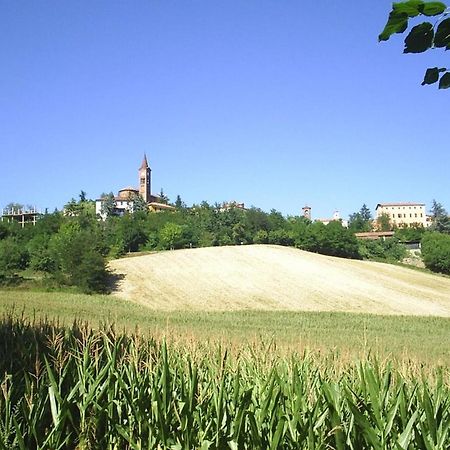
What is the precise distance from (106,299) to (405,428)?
3756cm

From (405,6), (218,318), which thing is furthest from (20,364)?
(218,318)

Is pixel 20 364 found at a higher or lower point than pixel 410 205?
lower

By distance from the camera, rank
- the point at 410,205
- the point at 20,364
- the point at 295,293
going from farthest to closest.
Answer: the point at 410,205 < the point at 295,293 < the point at 20,364

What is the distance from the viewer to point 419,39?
1.68 meters

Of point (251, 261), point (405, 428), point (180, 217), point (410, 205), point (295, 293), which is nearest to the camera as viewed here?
point (405, 428)

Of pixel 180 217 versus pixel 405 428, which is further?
pixel 180 217

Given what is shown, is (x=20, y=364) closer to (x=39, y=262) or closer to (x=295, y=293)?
(x=295, y=293)

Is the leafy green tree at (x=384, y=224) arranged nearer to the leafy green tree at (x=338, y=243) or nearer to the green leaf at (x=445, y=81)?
the leafy green tree at (x=338, y=243)

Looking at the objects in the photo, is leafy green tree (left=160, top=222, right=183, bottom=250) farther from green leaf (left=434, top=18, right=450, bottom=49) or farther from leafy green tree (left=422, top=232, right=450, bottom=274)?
green leaf (left=434, top=18, right=450, bottom=49)

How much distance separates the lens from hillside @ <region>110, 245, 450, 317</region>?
41.3m

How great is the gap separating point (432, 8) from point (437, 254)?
80.4 m

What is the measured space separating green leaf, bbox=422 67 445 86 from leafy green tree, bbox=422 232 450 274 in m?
78.9

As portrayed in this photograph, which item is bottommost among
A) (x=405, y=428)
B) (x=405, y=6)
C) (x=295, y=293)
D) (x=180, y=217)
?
(x=295, y=293)

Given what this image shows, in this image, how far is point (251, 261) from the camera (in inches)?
2334
